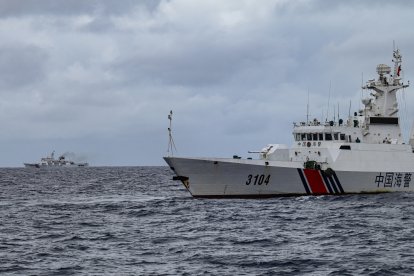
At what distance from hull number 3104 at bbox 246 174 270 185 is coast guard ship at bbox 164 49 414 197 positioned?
63 millimetres

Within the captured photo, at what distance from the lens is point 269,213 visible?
36.1 meters

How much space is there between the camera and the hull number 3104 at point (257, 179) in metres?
44.8

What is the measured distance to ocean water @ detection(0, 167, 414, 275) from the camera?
21.3m

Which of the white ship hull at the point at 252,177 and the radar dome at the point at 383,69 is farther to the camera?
the radar dome at the point at 383,69

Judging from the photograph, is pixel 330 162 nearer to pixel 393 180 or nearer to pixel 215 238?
pixel 393 180

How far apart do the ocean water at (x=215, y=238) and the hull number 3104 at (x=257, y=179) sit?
1.66m

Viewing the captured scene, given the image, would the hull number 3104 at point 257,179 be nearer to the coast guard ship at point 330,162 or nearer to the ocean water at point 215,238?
the coast guard ship at point 330,162

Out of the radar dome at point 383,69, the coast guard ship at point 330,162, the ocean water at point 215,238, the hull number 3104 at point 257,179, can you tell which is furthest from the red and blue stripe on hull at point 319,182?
the radar dome at point 383,69

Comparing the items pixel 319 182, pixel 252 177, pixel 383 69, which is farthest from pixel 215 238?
pixel 383 69

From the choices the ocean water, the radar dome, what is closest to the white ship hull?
the ocean water

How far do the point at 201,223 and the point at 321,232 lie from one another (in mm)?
6080

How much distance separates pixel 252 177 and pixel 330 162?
211 inches

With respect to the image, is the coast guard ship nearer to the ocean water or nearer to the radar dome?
the radar dome

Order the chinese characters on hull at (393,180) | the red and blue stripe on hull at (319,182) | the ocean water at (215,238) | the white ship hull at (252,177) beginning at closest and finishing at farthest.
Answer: the ocean water at (215,238) → the white ship hull at (252,177) → the red and blue stripe on hull at (319,182) → the chinese characters on hull at (393,180)
